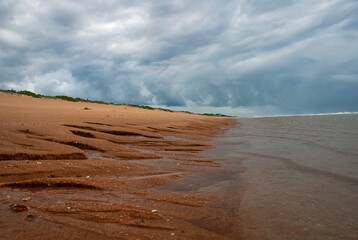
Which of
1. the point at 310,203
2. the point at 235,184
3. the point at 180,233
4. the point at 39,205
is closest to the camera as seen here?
the point at 180,233

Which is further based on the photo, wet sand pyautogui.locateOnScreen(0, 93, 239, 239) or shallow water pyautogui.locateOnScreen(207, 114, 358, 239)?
shallow water pyautogui.locateOnScreen(207, 114, 358, 239)

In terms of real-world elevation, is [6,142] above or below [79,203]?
above

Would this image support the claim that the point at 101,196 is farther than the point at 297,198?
No

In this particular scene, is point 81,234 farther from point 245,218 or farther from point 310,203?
point 310,203

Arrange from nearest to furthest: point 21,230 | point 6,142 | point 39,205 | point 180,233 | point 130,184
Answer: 1. point 21,230
2. point 180,233
3. point 39,205
4. point 130,184
5. point 6,142

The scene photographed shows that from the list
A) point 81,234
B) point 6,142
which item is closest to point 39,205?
point 81,234

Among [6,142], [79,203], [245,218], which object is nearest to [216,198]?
[245,218]

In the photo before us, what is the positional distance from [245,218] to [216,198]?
592 millimetres

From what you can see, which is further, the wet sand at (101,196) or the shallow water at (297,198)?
the shallow water at (297,198)

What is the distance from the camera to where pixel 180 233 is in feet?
6.81

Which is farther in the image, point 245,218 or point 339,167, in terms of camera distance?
point 339,167

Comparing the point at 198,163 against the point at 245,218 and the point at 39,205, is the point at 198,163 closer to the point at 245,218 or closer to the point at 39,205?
the point at 245,218

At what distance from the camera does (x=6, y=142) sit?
14.5ft

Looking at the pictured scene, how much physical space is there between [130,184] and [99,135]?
3802 mm
